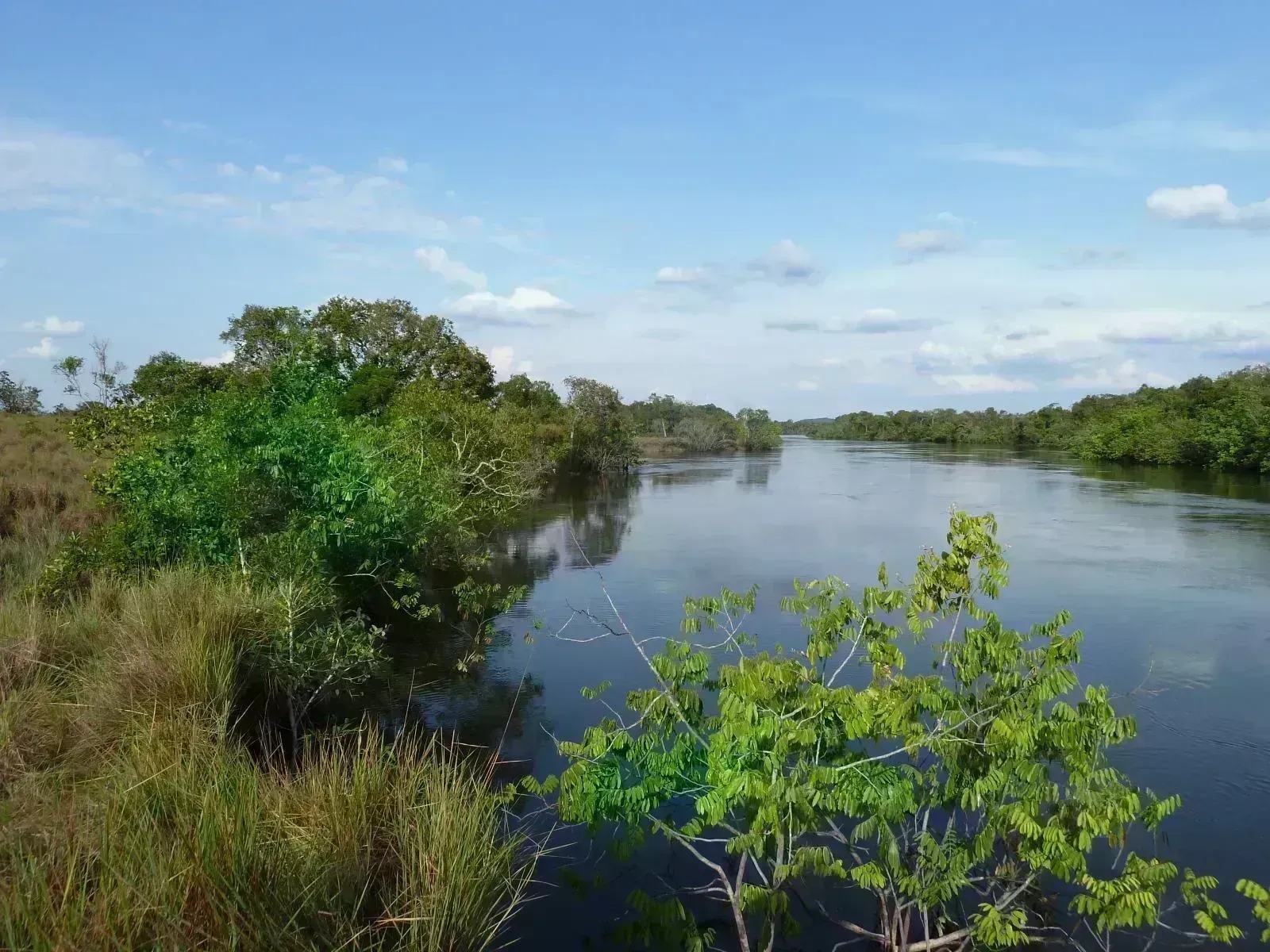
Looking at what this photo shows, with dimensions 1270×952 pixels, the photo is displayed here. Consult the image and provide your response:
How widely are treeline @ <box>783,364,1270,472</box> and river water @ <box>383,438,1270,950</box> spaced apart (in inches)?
269

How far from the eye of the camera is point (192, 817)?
3.96 meters

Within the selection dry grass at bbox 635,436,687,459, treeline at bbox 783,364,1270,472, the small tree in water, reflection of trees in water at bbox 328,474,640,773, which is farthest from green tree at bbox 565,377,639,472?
the small tree in water

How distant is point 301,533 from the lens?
9.98 m

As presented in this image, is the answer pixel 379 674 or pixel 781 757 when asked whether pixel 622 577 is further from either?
pixel 781 757

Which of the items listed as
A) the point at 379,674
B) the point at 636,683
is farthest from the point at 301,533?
the point at 636,683

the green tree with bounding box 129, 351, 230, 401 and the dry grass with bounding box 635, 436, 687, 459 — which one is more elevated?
the green tree with bounding box 129, 351, 230, 401

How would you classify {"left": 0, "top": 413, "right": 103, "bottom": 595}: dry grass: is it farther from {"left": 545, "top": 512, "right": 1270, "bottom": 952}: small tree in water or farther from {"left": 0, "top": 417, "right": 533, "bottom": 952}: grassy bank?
{"left": 545, "top": 512, "right": 1270, "bottom": 952}: small tree in water

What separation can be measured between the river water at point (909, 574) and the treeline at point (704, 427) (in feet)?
148

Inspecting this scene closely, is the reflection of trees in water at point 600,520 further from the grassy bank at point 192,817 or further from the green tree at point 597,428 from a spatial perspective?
the grassy bank at point 192,817

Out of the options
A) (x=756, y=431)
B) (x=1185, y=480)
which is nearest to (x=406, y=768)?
(x=1185, y=480)

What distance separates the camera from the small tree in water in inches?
184

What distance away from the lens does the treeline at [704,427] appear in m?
85.2

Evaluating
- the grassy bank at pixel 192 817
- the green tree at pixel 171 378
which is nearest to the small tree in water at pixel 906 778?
the grassy bank at pixel 192 817

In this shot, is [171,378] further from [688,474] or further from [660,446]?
[660,446]
